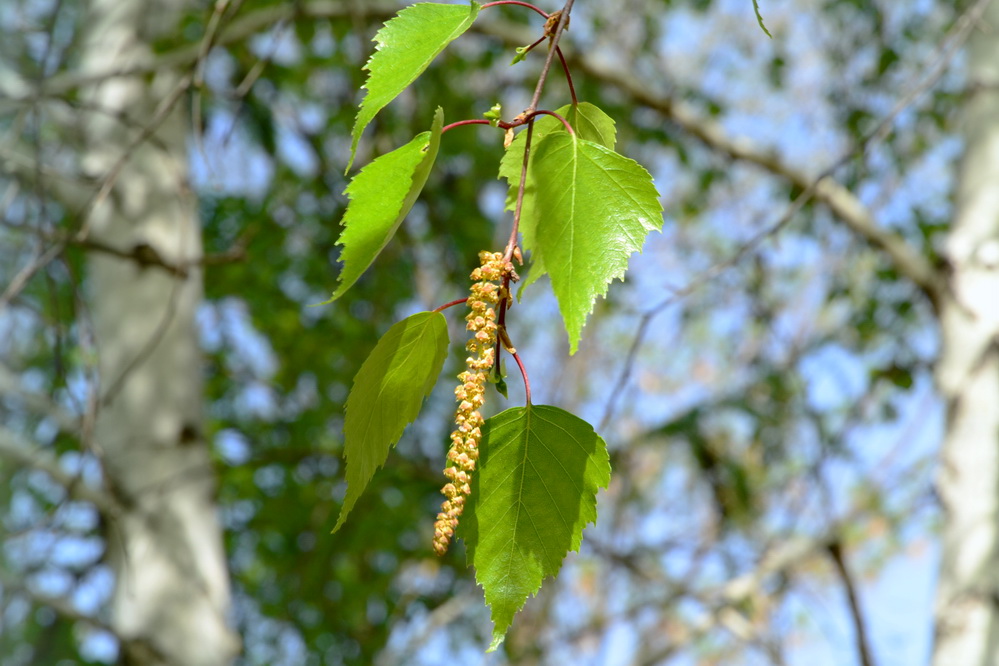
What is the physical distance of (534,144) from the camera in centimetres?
62

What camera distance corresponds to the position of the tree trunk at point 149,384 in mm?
2119

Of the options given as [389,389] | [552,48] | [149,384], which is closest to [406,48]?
[552,48]

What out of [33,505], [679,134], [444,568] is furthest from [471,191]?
[33,505]

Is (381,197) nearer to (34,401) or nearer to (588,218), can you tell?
(588,218)

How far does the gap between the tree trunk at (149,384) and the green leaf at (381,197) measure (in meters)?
1.47

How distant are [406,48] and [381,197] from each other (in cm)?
10

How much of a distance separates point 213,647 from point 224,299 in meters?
2.22

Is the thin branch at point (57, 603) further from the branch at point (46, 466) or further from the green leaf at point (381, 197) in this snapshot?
the green leaf at point (381, 197)

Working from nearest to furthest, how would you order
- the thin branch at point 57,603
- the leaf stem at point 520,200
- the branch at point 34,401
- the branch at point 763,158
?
the leaf stem at point 520,200 → the thin branch at point 57,603 → the branch at point 34,401 → the branch at point 763,158

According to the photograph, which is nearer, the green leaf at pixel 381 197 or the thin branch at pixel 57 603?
the green leaf at pixel 381 197

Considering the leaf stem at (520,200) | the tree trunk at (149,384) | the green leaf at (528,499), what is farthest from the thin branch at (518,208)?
the tree trunk at (149,384)

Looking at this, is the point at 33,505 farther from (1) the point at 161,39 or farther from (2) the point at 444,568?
(1) the point at 161,39

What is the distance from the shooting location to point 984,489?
7.29 ft

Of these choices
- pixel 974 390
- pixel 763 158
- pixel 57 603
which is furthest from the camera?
pixel 763 158
